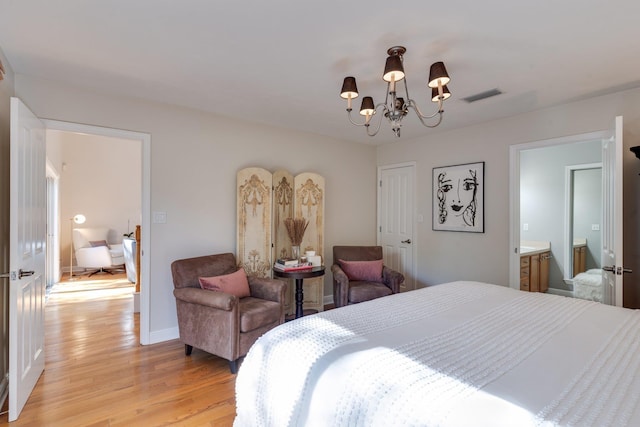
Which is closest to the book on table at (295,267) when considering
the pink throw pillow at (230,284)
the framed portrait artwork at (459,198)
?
the pink throw pillow at (230,284)

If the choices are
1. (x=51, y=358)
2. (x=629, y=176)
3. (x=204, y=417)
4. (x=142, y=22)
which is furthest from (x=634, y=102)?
(x=51, y=358)

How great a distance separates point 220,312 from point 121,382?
862 millimetres

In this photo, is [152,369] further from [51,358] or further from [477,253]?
[477,253]

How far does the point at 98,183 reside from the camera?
7180 mm

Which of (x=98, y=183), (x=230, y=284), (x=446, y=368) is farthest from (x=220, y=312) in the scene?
(x=98, y=183)

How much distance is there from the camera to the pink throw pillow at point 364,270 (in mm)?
3850

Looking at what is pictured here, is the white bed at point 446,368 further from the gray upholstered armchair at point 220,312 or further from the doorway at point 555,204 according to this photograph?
the doorway at point 555,204

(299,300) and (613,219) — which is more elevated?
(613,219)

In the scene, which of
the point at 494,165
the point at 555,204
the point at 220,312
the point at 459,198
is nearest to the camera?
the point at 220,312

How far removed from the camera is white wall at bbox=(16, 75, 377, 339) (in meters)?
2.79

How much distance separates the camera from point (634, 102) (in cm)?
273

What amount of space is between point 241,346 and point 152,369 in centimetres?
77

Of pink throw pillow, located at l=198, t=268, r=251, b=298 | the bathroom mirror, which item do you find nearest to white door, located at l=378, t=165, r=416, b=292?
the bathroom mirror

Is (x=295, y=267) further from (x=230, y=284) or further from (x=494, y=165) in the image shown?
(x=494, y=165)
